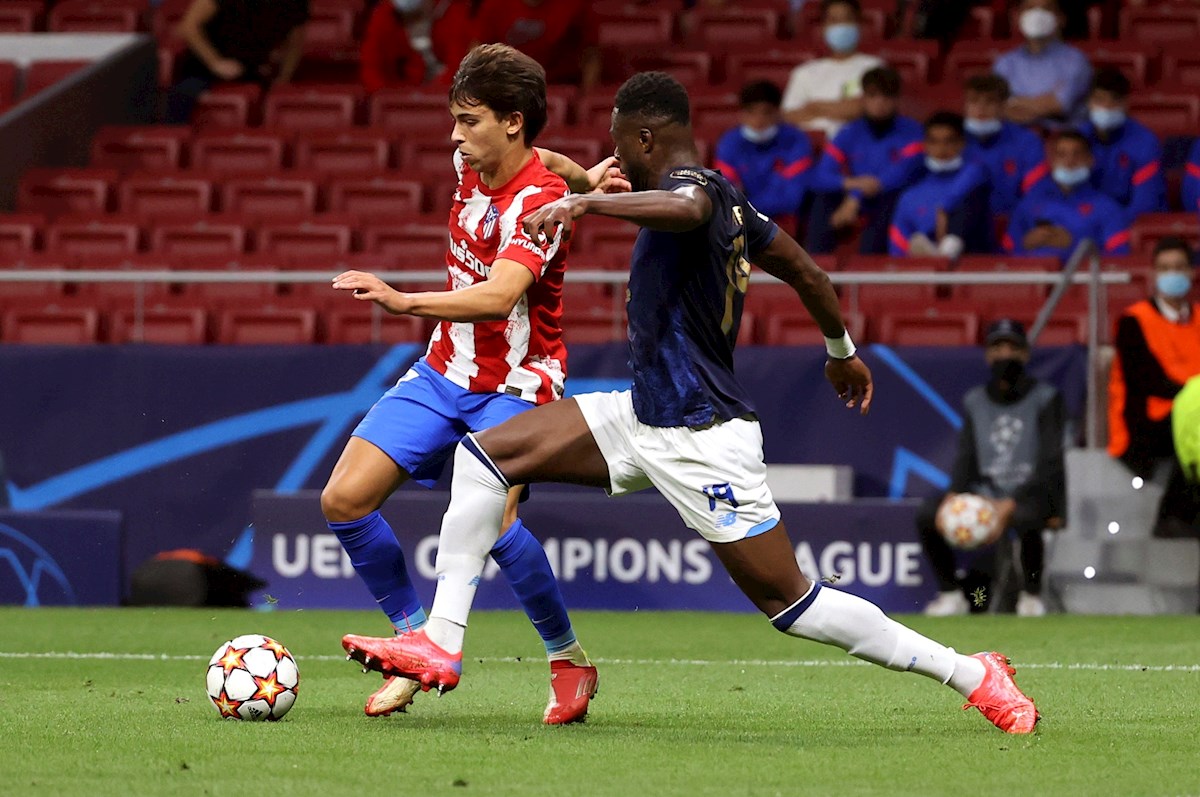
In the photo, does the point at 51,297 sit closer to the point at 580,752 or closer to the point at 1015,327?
the point at 1015,327

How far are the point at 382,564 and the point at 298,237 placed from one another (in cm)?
775

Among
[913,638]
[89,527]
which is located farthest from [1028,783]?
[89,527]

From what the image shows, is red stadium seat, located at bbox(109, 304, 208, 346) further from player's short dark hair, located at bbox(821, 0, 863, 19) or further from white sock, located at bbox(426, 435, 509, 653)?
white sock, located at bbox(426, 435, 509, 653)

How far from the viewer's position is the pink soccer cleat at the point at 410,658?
5176mm

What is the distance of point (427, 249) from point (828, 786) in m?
8.99

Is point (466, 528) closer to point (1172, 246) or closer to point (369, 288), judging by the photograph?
point (369, 288)

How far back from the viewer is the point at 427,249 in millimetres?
13180

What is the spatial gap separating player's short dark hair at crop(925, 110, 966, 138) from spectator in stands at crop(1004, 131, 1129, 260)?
69cm

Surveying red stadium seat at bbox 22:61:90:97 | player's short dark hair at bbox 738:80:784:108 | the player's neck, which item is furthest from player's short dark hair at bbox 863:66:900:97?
the player's neck

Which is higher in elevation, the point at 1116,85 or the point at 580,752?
the point at 1116,85

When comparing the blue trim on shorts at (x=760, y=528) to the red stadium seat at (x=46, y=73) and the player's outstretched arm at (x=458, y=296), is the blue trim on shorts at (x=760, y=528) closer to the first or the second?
the player's outstretched arm at (x=458, y=296)

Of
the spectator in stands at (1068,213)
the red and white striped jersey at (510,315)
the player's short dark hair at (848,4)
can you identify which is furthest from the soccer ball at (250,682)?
the player's short dark hair at (848,4)

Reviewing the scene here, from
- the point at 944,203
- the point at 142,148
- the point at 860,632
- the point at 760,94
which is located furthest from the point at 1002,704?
the point at 142,148

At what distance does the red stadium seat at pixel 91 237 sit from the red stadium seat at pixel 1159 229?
6851mm
